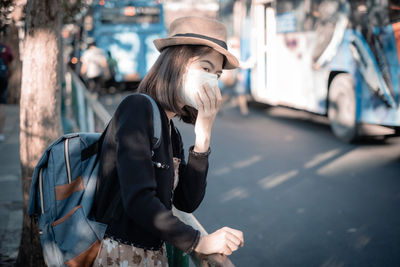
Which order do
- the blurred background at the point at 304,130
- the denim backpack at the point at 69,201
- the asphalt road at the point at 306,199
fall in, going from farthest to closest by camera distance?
1. the blurred background at the point at 304,130
2. the asphalt road at the point at 306,199
3. the denim backpack at the point at 69,201

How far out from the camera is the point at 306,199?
5.63m

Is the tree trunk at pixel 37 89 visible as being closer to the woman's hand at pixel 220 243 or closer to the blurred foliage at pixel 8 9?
the blurred foliage at pixel 8 9

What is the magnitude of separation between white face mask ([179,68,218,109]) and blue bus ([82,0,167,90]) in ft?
55.8

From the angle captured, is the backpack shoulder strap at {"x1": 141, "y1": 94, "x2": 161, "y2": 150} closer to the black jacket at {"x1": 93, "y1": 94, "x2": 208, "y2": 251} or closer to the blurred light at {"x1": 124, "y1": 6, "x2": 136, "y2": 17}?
the black jacket at {"x1": 93, "y1": 94, "x2": 208, "y2": 251}

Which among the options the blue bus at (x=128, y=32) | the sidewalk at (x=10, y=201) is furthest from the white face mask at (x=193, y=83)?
the blue bus at (x=128, y=32)

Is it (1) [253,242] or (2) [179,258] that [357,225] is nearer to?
(1) [253,242]

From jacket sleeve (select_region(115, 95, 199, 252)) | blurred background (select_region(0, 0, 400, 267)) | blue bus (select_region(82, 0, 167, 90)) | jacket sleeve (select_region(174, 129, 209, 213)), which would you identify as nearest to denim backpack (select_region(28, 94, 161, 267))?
jacket sleeve (select_region(115, 95, 199, 252))

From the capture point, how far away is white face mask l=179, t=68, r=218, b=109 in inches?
66.5

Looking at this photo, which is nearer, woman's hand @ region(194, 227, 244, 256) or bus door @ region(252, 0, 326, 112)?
woman's hand @ region(194, 227, 244, 256)

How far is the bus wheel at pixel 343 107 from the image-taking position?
838 centimetres

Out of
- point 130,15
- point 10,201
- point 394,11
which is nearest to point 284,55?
point 394,11

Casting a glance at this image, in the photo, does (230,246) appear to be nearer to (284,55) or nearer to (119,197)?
(119,197)

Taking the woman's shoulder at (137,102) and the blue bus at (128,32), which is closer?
the woman's shoulder at (137,102)

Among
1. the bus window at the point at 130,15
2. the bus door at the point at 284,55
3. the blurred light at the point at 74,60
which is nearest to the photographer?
the bus door at the point at 284,55
